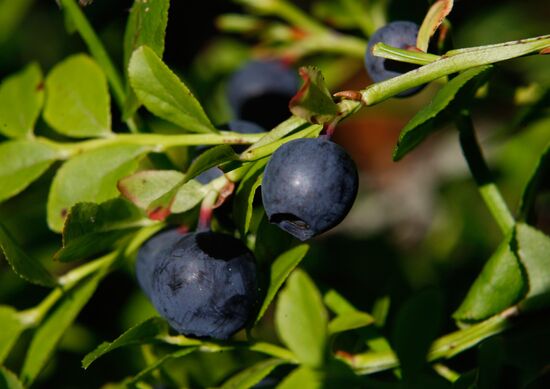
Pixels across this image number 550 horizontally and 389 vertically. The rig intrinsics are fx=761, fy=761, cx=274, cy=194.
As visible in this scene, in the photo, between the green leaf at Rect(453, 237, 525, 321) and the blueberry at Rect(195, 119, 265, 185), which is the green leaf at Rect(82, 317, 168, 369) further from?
the green leaf at Rect(453, 237, 525, 321)

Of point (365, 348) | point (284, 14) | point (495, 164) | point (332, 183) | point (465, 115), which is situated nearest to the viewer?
point (332, 183)

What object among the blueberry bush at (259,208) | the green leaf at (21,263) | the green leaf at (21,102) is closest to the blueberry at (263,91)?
the blueberry bush at (259,208)

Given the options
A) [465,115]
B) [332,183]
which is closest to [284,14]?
[465,115]

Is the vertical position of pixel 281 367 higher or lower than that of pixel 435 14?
lower

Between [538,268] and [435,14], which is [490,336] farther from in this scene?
[435,14]

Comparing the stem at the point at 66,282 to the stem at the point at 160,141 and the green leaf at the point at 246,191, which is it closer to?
the stem at the point at 160,141

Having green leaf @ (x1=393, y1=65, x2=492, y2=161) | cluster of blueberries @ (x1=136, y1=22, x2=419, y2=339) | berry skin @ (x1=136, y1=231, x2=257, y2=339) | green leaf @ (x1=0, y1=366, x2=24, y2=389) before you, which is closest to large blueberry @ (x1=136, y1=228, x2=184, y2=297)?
cluster of blueberries @ (x1=136, y1=22, x2=419, y2=339)

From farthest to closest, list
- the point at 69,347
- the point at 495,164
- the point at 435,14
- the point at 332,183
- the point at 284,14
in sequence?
the point at 495,164 < the point at 69,347 < the point at 284,14 < the point at 435,14 < the point at 332,183
